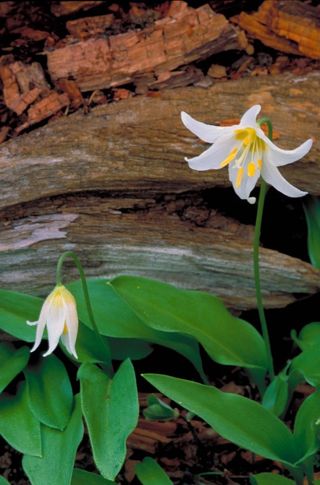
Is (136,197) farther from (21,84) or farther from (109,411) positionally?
(109,411)

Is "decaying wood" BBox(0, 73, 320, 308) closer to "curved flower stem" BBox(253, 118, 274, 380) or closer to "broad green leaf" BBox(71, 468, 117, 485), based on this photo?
"curved flower stem" BBox(253, 118, 274, 380)

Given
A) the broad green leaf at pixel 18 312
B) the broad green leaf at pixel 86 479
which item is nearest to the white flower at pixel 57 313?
the broad green leaf at pixel 18 312

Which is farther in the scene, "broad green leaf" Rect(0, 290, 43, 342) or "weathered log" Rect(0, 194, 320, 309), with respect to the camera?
"weathered log" Rect(0, 194, 320, 309)

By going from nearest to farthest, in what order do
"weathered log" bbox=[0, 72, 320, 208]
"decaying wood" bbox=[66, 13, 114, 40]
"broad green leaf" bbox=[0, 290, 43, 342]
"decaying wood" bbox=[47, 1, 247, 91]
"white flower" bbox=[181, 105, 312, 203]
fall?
"white flower" bbox=[181, 105, 312, 203] → "broad green leaf" bbox=[0, 290, 43, 342] → "weathered log" bbox=[0, 72, 320, 208] → "decaying wood" bbox=[47, 1, 247, 91] → "decaying wood" bbox=[66, 13, 114, 40]

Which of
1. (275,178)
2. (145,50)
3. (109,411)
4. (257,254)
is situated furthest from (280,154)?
(145,50)

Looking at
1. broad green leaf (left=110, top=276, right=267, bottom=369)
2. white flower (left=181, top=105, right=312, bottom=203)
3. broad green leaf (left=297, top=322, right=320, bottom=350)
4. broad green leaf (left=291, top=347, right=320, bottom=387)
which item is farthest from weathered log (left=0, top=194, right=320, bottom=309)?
white flower (left=181, top=105, right=312, bottom=203)

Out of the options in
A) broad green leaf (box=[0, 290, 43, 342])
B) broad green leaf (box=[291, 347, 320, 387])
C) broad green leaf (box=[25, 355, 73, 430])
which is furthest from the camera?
broad green leaf (box=[0, 290, 43, 342])
